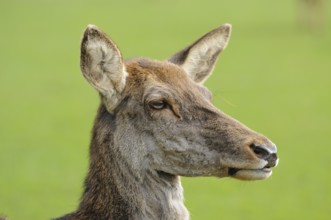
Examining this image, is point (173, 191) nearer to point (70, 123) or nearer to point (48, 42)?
point (70, 123)

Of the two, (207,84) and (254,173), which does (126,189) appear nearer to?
(254,173)

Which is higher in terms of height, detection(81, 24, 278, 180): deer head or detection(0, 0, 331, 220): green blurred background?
detection(81, 24, 278, 180): deer head

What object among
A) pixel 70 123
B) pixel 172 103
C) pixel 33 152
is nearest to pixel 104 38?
pixel 172 103

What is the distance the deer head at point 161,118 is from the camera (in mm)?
6363

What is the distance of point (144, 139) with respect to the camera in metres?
6.61

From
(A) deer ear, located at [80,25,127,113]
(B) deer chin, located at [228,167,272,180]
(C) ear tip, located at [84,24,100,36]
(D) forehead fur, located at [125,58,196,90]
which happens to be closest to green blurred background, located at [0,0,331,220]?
(D) forehead fur, located at [125,58,196,90]

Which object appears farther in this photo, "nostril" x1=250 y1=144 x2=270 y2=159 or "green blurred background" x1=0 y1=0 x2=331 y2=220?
"green blurred background" x1=0 y1=0 x2=331 y2=220

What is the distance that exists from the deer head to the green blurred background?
1.00 metres

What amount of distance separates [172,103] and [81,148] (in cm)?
1133

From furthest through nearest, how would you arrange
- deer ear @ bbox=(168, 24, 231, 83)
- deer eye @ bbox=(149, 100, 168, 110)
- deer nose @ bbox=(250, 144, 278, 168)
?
deer ear @ bbox=(168, 24, 231, 83) < deer eye @ bbox=(149, 100, 168, 110) < deer nose @ bbox=(250, 144, 278, 168)

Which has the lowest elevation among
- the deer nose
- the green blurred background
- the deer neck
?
the green blurred background

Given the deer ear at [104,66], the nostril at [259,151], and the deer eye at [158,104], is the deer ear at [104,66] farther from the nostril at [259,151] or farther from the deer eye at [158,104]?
the nostril at [259,151]

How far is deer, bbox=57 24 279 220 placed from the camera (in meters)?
6.46

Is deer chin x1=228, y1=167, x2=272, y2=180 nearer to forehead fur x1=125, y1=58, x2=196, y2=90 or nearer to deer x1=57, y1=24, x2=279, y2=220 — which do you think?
deer x1=57, y1=24, x2=279, y2=220
